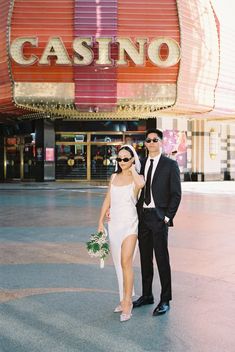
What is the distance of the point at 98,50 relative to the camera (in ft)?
64.2

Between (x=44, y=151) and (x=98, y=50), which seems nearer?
(x=98, y=50)

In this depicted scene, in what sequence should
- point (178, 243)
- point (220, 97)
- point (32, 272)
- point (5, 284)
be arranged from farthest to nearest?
point (220, 97) < point (178, 243) < point (32, 272) < point (5, 284)

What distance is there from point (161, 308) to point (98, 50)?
52.5 ft

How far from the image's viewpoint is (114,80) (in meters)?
20.0

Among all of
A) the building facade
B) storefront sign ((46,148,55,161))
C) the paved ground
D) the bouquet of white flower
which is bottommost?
the paved ground

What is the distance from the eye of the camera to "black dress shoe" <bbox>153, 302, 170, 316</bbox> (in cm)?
Result: 487

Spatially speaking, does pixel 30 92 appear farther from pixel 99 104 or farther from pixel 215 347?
pixel 215 347

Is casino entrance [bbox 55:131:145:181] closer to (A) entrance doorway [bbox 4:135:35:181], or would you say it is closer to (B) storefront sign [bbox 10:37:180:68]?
(A) entrance doorway [bbox 4:135:35:181]

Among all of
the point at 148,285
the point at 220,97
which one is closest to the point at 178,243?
the point at 148,285

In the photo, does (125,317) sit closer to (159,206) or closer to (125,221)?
(125,221)

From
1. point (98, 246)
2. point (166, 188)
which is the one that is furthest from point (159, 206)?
point (98, 246)

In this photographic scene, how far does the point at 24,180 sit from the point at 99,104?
31.7 ft

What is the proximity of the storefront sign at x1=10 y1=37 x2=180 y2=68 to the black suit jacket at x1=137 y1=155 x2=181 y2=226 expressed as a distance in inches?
590

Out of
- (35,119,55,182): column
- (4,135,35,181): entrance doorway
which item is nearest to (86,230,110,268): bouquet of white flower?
(35,119,55,182): column
